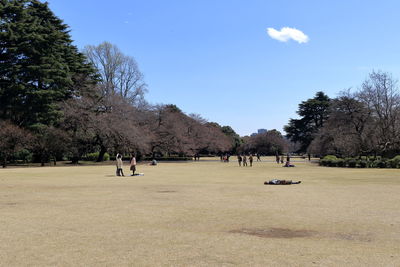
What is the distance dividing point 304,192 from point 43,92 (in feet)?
97.0

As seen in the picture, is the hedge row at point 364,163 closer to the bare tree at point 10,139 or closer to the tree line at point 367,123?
the tree line at point 367,123

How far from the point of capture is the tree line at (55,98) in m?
34.4

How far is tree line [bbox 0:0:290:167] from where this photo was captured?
34375 millimetres

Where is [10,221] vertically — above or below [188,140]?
below

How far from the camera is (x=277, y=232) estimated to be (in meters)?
6.84

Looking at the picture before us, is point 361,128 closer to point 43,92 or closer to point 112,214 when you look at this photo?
point 43,92

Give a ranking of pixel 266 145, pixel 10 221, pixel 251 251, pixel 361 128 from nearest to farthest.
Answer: pixel 251 251
pixel 10 221
pixel 361 128
pixel 266 145

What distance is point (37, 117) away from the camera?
35375mm

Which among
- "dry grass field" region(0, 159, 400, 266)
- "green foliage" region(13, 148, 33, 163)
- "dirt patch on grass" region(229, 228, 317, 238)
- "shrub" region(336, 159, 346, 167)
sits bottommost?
"dirt patch on grass" region(229, 228, 317, 238)

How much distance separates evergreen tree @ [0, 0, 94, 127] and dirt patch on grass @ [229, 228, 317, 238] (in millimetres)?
32502

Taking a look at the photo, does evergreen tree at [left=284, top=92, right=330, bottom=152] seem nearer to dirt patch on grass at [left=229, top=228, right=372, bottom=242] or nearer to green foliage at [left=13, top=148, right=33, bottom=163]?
green foliage at [left=13, top=148, right=33, bottom=163]

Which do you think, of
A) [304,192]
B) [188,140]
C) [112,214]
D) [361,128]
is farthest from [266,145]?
[112,214]

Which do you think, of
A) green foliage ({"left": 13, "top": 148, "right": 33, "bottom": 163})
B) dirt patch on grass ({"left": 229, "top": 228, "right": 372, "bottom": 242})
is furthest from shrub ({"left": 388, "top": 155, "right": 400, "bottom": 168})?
green foliage ({"left": 13, "top": 148, "right": 33, "bottom": 163})

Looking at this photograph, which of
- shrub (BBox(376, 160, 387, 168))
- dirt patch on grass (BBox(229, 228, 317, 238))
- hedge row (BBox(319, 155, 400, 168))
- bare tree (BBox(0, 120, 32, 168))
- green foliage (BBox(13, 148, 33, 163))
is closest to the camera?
dirt patch on grass (BBox(229, 228, 317, 238))
